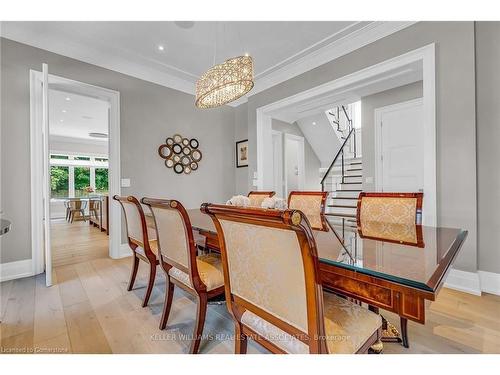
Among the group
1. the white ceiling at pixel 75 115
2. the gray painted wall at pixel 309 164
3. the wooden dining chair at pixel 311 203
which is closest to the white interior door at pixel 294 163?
the gray painted wall at pixel 309 164

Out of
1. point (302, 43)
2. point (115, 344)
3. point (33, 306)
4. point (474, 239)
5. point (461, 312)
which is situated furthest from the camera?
point (302, 43)

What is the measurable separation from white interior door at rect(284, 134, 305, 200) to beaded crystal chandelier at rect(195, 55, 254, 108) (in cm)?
374

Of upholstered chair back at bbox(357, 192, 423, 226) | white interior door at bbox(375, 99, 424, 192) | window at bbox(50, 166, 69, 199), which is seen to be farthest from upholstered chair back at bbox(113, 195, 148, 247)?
window at bbox(50, 166, 69, 199)

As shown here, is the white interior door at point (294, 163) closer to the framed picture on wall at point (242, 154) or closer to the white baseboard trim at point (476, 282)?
the framed picture on wall at point (242, 154)

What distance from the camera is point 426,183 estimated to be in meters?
2.34

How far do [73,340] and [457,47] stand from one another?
3.81m

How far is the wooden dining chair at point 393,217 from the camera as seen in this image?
1.44m

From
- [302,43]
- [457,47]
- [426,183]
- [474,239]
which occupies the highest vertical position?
[302,43]

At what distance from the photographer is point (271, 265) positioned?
865 mm

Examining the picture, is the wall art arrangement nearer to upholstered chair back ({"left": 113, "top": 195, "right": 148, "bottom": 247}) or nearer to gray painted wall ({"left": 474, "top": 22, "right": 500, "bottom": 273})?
upholstered chair back ({"left": 113, "top": 195, "right": 148, "bottom": 247})

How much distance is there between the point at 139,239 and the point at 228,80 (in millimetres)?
1542

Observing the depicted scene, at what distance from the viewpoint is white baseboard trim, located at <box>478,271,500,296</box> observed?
2.04 metres
